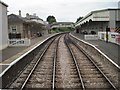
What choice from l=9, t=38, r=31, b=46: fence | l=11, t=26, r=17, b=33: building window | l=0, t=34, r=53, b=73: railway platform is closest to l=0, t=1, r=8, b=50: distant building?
l=9, t=38, r=31, b=46: fence

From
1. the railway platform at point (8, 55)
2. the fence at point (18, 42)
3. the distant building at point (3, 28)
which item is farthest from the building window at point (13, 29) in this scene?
the railway platform at point (8, 55)

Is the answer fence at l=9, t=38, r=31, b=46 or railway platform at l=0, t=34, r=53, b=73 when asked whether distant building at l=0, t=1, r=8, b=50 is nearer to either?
fence at l=9, t=38, r=31, b=46

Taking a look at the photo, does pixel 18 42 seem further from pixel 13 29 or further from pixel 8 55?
pixel 8 55

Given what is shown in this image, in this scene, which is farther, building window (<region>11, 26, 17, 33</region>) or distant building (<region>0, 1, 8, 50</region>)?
building window (<region>11, 26, 17, 33</region>)

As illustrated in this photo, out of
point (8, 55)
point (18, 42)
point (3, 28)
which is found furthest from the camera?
point (18, 42)

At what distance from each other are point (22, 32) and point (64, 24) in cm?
14409

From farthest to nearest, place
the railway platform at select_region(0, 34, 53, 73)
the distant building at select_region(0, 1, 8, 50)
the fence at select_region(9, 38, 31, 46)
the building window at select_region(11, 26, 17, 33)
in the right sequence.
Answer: the building window at select_region(11, 26, 17, 33), the fence at select_region(9, 38, 31, 46), the distant building at select_region(0, 1, 8, 50), the railway platform at select_region(0, 34, 53, 73)

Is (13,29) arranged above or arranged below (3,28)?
below

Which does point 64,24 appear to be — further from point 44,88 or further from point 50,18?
point 44,88

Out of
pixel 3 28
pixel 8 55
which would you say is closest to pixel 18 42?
pixel 3 28

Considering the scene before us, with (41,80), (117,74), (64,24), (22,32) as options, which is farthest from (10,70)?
(64,24)

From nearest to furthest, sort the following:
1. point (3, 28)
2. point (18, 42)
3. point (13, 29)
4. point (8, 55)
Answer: point (8, 55) < point (3, 28) < point (18, 42) < point (13, 29)

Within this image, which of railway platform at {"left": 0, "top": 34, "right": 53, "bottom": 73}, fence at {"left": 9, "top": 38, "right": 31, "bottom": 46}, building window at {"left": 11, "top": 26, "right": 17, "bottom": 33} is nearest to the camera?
railway platform at {"left": 0, "top": 34, "right": 53, "bottom": 73}

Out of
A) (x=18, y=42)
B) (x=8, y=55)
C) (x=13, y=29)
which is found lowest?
(x=8, y=55)
